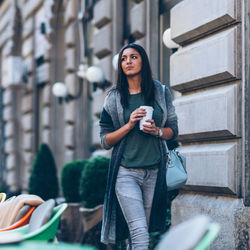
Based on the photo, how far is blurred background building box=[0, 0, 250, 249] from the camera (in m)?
5.94

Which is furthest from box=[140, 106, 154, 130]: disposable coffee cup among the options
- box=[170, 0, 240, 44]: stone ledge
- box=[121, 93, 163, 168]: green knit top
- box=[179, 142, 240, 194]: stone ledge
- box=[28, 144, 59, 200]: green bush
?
box=[28, 144, 59, 200]: green bush

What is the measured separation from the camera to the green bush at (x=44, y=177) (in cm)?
1129

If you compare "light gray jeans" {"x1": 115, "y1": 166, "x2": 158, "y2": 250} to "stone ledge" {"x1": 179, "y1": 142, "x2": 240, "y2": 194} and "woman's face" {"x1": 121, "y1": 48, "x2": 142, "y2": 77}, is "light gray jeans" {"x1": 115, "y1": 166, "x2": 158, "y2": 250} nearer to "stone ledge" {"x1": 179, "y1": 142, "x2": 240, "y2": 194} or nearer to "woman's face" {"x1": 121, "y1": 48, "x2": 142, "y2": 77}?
"woman's face" {"x1": 121, "y1": 48, "x2": 142, "y2": 77}

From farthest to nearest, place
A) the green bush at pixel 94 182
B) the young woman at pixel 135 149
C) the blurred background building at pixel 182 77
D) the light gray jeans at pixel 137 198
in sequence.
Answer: the green bush at pixel 94 182 → the blurred background building at pixel 182 77 → the young woman at pixel 135 149 → the light gray jeans at pixel 137 198

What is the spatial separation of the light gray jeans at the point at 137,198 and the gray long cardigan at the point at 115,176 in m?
0.05

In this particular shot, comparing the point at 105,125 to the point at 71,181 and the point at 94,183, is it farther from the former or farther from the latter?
the point at 71,181

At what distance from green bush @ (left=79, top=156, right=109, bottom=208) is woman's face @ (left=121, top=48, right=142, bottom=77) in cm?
303

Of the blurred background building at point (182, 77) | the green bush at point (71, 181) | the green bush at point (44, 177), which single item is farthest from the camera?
the green bush at point (44, 177)

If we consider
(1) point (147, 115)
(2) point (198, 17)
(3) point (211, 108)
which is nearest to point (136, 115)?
(1) point (147, 115)

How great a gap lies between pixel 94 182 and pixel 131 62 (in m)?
3.13

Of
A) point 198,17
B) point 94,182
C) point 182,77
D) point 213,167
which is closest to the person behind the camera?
point 213,167

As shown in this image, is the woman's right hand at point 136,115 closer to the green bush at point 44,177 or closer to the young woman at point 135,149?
the young woman at point 135,149

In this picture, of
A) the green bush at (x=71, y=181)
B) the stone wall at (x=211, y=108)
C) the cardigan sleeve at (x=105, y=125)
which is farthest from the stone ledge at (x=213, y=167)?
the green bush at (x=71, y=181)

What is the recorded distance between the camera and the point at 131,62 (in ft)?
15.9
